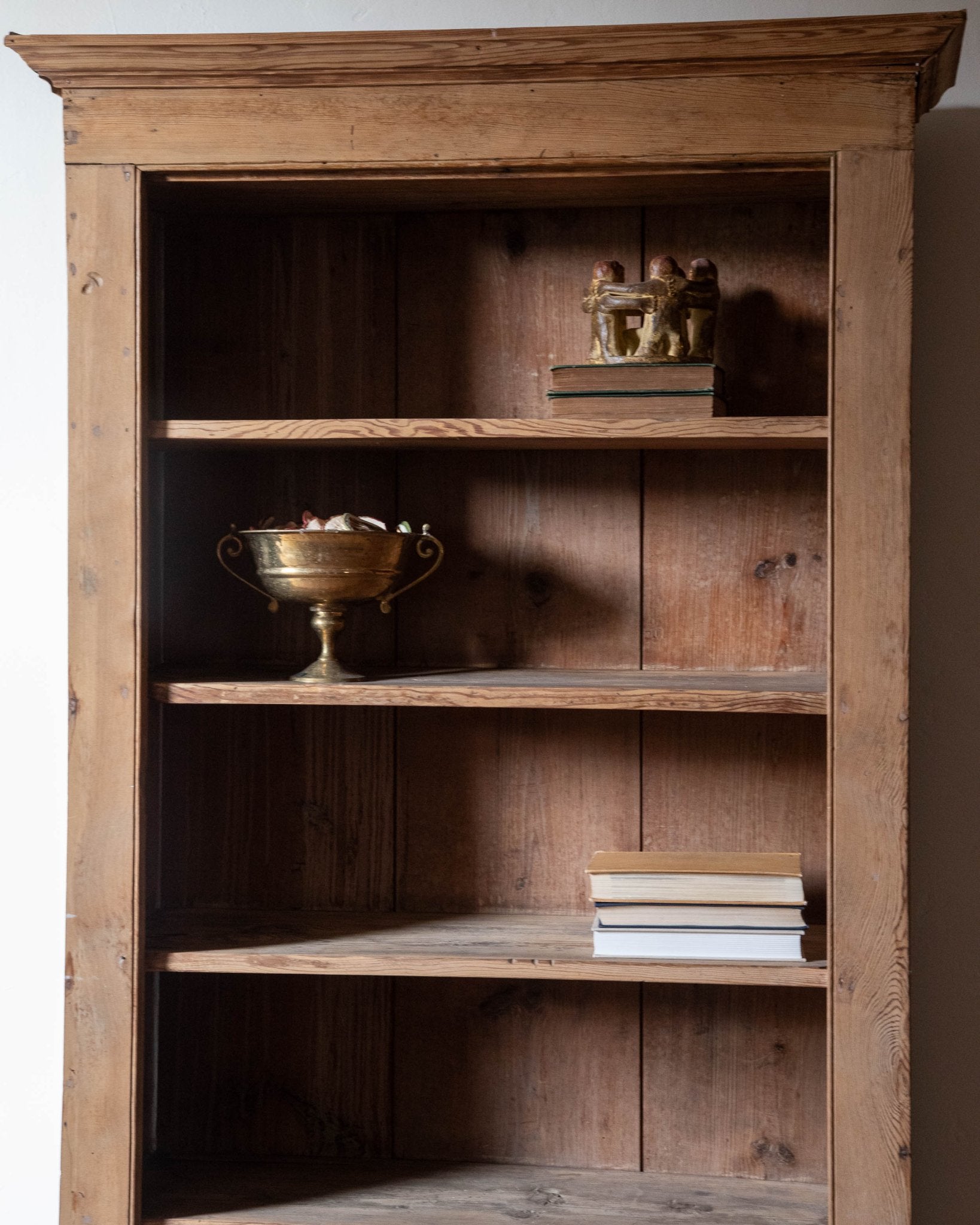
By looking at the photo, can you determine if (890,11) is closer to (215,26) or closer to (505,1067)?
(215,26)

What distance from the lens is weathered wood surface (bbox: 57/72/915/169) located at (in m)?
1.43

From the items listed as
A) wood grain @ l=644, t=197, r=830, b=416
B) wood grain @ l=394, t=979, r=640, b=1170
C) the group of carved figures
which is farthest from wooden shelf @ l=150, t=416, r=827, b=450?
wood grain @ l=394, t=979, r=640, b=1170

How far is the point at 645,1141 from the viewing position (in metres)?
Result: 1.75

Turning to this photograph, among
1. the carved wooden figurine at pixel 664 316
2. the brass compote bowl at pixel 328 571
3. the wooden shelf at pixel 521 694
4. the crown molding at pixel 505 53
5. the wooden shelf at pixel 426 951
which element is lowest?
the wooden shelf at pixel 426 951

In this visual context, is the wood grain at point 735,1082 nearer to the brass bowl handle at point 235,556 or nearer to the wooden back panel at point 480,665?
the wooden back panel at point 480,665

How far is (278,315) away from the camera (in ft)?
5.91

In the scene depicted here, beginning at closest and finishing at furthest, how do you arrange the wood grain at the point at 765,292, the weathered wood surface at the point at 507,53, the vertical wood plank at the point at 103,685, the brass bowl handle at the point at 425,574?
the weathered wood surface at the point at 507,53 < the vertical wood plank at the point at 103,685 < the brass bowl handle at the point at 425,574 < the wood grain at the point at 765,292

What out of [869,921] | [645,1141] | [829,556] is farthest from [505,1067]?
[829,556]

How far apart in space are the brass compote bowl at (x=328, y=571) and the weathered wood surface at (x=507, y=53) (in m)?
0.57

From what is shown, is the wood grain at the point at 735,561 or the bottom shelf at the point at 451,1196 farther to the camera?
the wood grain at the point at 735,561

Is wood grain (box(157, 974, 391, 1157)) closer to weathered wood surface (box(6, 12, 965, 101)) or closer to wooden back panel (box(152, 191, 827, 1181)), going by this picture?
wooden back panel (box(152, 191, 827, 1181))

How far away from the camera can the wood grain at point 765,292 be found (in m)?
1.73

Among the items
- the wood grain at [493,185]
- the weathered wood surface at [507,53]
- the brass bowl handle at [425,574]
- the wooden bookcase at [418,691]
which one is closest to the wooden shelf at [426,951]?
the wooden bookcase at [418,691]

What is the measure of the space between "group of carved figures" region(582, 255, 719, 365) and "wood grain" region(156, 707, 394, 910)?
0.65 metres
